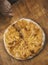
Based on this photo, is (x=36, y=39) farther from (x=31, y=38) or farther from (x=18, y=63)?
(x=18, y=63)

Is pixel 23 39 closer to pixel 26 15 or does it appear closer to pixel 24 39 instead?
pixel 24 39

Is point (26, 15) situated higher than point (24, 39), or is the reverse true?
point (26, 15)

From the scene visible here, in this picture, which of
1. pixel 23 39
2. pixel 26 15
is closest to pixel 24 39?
pixel 23 39

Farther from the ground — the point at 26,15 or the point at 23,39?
the point at 26,15

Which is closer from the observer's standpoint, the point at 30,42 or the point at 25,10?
the point at 30,42

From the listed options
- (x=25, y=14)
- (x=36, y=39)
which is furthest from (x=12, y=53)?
(x=25, y=14)
